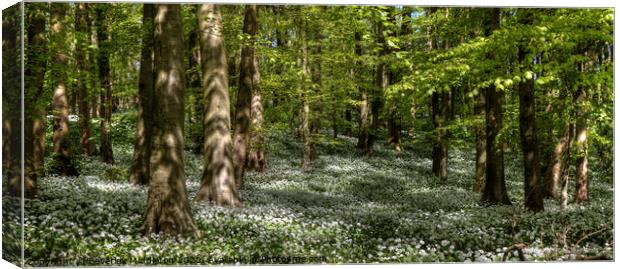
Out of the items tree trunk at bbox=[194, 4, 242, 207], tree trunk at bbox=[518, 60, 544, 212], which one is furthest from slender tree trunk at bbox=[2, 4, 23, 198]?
tree trunk at bbox=[518, 60, 544, 212]

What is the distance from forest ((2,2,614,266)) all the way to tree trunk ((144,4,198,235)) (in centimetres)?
3

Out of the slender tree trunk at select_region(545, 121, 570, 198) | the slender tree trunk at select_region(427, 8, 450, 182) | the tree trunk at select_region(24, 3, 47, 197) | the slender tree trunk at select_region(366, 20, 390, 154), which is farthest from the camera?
the slender tree trunk at select_region(427, 8, 450, 182)

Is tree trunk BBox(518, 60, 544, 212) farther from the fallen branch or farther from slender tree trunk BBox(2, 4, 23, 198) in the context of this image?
slender tree trunk BBox(2, 4, 23, 198)

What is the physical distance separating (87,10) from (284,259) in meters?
7.78

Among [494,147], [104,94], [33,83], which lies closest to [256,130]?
[104,94]

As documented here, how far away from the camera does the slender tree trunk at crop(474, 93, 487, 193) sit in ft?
52.9

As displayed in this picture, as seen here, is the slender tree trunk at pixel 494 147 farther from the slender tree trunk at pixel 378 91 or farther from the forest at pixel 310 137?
the slender tree trunk at pixel 378 91

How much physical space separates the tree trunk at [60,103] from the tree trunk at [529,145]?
10615mm

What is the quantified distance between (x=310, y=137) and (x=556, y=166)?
7.46 metres

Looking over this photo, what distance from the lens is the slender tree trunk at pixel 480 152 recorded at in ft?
52.9

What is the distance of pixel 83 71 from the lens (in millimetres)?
14852

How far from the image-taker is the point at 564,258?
11.5m

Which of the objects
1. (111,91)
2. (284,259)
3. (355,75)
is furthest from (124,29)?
(284,259)

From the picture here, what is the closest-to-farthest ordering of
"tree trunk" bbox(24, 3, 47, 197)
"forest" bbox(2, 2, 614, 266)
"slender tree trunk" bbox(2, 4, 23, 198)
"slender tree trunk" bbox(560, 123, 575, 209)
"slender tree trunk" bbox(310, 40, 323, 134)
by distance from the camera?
"slender tree trunk" bbox(2, 4, 23, 198) → "forest" bbox(2, 2, 614, 266) → "tree trunk" bbox(24, 3, 47, 197) → "slender tree trunk" bbox(560, 123, 575, 209) → "slender tree trunk" bbox(310, 40, 323, 134)
